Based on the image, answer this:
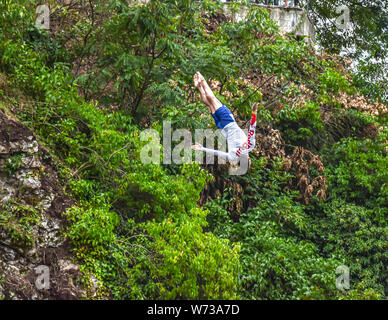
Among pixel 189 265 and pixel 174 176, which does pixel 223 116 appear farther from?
pixel 189 265

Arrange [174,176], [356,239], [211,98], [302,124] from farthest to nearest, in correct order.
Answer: [302,124]
[356,239]
[174,176]
[211,98]

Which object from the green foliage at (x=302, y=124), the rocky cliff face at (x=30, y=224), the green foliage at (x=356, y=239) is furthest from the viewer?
the green foliage at (x=302, y=124)

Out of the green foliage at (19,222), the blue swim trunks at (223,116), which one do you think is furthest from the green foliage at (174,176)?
the blue swim trunks at (223,116)

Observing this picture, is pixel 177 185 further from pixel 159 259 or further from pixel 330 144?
pixel 330 144

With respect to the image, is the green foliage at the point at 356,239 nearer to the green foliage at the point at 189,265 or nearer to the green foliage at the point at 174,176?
the green foliage at the point at 174,176

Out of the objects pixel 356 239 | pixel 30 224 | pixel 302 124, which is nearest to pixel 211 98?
pixel 30 224

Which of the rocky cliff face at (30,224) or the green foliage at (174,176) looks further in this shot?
the green foliage at (174,176)

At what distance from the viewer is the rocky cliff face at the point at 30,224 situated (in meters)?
6.33

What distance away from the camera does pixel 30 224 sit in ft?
22.0

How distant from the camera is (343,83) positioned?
1170 centimetres

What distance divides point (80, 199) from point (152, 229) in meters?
1.41

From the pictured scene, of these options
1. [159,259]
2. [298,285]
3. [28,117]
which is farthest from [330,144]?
[28,117]

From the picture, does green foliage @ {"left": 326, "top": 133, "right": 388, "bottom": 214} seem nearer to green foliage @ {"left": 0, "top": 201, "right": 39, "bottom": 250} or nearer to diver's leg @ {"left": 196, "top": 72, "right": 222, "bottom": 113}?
diver's leg @ {"left": 196, "top": 72, "right": 222, "bottom": 113}

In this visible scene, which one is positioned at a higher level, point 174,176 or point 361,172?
point 361,172
